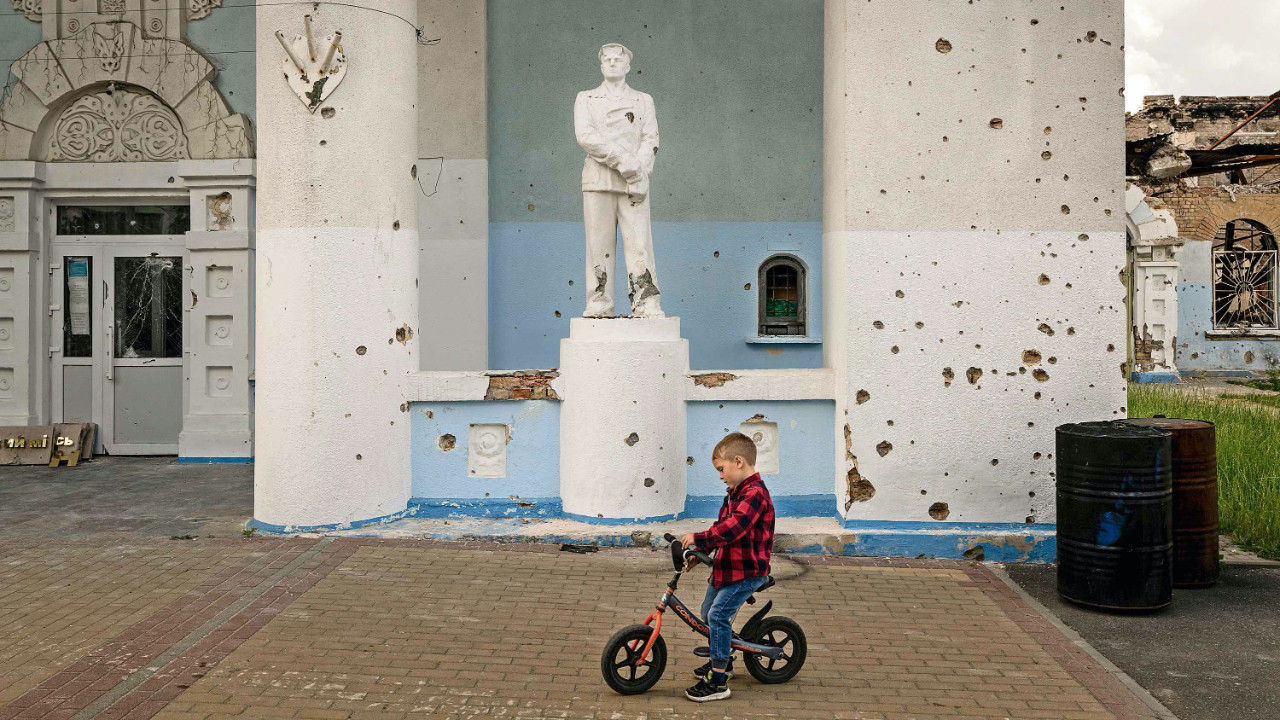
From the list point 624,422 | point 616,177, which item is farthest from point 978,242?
point 624,422

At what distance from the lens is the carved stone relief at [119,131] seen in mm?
10836

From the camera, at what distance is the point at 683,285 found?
11062mm

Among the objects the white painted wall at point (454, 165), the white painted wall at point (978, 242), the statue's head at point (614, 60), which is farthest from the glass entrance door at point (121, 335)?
the white painted wall at point (978, 242)

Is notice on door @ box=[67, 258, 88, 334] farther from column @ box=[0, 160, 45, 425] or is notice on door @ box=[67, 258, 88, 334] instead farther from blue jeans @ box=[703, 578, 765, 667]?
blue jeans @ box=[703, 578, 765, 667]

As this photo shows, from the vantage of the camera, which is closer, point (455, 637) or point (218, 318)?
point (455, 637)

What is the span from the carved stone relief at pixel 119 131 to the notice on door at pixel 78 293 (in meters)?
1.06

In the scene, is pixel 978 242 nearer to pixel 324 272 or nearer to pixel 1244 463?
pixel 1244 463

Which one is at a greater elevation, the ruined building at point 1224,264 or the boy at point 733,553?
the ruined building at point 1224,264

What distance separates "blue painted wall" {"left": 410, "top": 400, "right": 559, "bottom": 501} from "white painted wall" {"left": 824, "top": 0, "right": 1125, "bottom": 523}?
7.25ft

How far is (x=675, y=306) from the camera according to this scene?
10992mm

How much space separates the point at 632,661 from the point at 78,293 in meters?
8.83

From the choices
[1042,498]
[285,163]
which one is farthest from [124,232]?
[1042,498]

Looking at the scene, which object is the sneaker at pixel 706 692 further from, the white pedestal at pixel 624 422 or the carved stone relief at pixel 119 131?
the carved stone relief at pixel 119 131

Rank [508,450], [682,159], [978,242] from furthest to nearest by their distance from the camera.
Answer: [682,159], [508,450], [978,242]
